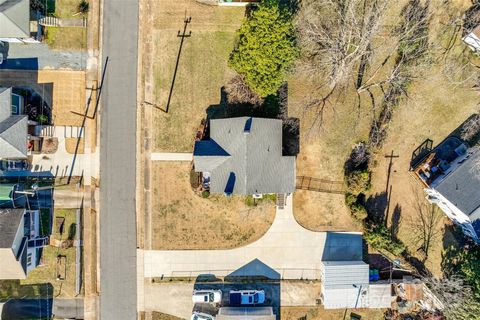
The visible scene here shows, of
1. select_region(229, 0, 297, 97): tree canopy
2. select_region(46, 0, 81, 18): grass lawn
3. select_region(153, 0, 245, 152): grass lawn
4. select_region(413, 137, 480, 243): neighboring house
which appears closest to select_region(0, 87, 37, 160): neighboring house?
select_region(46, 0, 81, 18): grass lawn

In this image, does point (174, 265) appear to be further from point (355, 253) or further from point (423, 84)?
point (423, 84)

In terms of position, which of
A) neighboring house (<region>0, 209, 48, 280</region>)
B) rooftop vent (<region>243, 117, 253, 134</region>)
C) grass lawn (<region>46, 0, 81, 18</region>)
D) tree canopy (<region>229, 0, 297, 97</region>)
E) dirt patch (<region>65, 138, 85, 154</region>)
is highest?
grass lawn (<region>46, 0, 81, 18</region>)

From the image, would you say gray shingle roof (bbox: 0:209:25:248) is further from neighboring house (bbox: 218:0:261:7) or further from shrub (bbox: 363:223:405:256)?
shrub (bbox: 363:223:405:256)

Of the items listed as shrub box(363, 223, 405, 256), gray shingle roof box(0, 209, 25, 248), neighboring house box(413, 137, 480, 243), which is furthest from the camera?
shrub box(363, 223, 405, 256)

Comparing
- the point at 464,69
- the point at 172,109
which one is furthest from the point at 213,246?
the point at 464,69

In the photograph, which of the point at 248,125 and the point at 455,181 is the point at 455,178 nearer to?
the point at 455,181

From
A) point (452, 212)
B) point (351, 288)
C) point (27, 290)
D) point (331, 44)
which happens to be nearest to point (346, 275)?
point (351, 288)

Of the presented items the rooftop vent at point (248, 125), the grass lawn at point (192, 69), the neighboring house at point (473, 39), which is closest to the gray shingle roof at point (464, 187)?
the neighboring house at point (473, 39)
